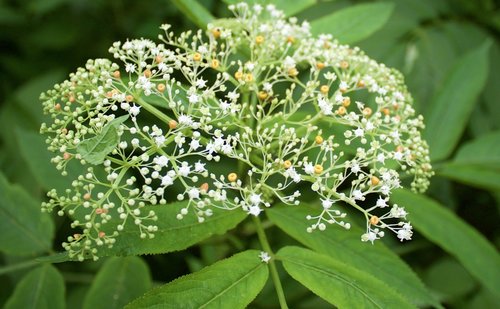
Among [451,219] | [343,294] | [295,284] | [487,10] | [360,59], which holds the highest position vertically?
[360,59]

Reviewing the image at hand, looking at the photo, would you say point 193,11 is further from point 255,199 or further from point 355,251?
point 355,251

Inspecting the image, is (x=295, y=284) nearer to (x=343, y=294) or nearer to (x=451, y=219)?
(x=451, y=219)

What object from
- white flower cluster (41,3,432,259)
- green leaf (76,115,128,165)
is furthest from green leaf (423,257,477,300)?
green leaf (76,115,128,165)

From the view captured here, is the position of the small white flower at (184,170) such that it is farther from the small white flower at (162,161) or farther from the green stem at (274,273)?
the green stem at (274,273)

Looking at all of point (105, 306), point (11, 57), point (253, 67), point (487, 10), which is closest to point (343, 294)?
point (253, 67)

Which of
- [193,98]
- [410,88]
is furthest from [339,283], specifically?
[410,88]

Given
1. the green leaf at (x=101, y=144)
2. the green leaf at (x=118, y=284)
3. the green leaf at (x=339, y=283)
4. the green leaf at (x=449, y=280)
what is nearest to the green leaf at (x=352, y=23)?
the green leaf at (x=339, y=283)

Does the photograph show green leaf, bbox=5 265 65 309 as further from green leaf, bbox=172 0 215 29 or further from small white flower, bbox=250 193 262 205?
green leaf, bbox=172 0 215 29

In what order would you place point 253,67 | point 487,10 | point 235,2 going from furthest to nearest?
point 487,10 → point 235,2 → point 253,67
